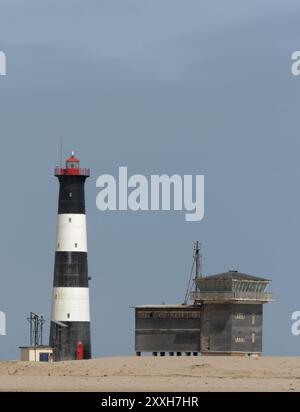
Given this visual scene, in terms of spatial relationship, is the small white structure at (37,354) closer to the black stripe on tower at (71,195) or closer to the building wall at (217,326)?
the black stripe on tower at (71,195)

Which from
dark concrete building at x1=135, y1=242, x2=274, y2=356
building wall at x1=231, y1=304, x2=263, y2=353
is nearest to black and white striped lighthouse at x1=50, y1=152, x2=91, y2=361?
dark concrete building at x1=135, y1=242, x2=274, y2=356

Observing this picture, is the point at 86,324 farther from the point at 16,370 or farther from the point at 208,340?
the point at 16,370

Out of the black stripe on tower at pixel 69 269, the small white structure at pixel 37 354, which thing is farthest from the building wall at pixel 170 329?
the small white structure at pixel 37 354

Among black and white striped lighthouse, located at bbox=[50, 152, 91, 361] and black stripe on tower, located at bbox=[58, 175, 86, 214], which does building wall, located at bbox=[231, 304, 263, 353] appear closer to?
black and white striped lighthouse, located at bbox=[50, 152, 91, 361]

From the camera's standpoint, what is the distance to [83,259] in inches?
4486

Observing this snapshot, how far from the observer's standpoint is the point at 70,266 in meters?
113

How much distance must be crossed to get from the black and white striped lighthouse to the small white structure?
2.81 feet

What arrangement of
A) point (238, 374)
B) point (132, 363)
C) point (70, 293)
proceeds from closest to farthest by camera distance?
point (238, 374) < point (132, 363) < point (70, 293)

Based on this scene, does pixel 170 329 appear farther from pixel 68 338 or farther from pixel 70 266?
pixel 70 266

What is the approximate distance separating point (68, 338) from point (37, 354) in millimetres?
2053
